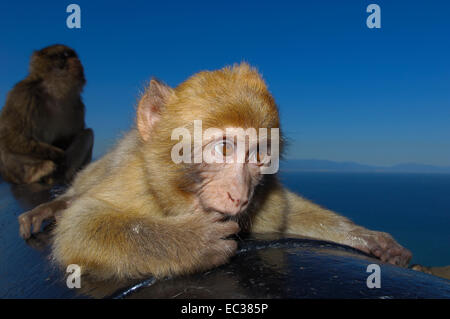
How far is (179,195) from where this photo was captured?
8.33ft

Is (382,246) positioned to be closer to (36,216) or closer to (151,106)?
(151,106)

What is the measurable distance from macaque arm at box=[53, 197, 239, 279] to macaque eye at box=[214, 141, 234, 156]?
0.38 m

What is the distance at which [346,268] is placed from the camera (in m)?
1.75

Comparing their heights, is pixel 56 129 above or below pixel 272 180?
above

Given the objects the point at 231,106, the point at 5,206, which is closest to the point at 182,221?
the point at 231,106

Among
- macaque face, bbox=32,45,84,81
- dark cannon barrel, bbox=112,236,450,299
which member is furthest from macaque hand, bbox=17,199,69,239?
macaque face, bbox=32,45,84,81

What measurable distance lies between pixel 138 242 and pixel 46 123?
292 inches

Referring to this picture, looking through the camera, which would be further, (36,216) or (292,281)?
(36,216)

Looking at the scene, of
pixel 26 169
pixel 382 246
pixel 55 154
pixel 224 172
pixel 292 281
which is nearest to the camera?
pixel 292 281

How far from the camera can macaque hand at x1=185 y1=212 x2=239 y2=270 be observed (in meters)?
1.94

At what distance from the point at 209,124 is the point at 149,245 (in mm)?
797

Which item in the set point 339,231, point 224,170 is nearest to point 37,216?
point 224,170
